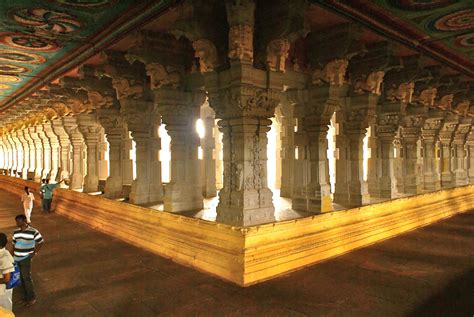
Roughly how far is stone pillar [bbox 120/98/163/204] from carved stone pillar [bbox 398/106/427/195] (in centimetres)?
700

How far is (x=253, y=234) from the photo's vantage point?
14.8ft

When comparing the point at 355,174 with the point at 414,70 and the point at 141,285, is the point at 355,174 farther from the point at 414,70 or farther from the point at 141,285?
the point at 141,285

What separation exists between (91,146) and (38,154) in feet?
33.6

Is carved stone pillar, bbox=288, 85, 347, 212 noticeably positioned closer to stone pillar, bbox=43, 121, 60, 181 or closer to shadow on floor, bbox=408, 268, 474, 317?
shadow on floor, bbox=408, 268, 474, 317

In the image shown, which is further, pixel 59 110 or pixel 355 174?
pixel 59 110

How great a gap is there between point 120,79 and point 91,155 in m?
4.04

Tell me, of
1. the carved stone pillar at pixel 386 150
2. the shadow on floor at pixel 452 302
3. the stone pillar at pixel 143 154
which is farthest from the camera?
the carved stone pillar at pixel 386 150

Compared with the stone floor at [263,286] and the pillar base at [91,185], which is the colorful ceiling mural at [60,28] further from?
the stone floor at [263,286]

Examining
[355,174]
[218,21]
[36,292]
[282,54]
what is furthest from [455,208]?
[36,292]

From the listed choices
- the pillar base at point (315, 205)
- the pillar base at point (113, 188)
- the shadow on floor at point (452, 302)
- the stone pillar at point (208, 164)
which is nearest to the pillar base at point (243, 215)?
the pillar base at point (315, 205)

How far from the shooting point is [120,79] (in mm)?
7375

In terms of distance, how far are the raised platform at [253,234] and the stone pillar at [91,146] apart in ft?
4.56

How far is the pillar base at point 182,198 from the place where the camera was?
6.42m

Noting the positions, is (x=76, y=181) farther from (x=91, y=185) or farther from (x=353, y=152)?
(x=353, y=152)
